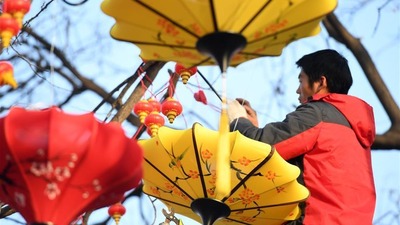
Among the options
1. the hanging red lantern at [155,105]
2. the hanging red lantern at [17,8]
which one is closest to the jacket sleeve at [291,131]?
the hanging red lantern at [155,105]

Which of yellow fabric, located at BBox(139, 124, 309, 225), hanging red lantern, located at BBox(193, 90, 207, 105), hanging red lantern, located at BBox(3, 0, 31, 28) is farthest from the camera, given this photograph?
hanging red lantern, located at BBox(193, 90, 207, 105)

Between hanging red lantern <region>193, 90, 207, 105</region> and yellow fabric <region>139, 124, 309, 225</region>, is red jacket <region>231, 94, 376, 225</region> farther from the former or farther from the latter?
hanging red lantern <region>193, 90, 207, 105</region>

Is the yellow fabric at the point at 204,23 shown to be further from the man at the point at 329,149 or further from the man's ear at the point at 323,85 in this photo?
the man's ear at the point at 323,85

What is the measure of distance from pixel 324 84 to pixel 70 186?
62.2 inches

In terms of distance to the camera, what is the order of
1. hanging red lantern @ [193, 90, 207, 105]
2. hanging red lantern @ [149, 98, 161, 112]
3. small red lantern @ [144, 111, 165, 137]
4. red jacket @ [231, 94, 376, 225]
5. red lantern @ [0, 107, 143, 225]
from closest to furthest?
red lantern @ [0, 107, 143, 225]
red jacket @ [231, 94, 376, 225]
small red lantern @ [144, 111, 165, 137]
hanging red lantern @ [149, 98, 161, 112]
hanging red lantern @ [193, 90, 207, 105]

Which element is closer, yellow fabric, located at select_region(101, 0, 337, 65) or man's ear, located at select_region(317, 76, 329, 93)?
yellow fabric, located at select_region(101, 0, 337, 65)

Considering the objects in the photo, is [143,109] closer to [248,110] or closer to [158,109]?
[158,109]

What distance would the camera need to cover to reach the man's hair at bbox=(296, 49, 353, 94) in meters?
4.39

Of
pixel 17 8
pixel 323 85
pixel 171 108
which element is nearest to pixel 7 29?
pixel 17 8

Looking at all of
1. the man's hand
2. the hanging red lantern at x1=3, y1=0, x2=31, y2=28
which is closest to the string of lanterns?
the man's hand

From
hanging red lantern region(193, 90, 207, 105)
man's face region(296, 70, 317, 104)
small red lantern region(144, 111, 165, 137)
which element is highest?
hanging red lantern region(193, 90, 207, 105)

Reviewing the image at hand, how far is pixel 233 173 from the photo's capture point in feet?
12.9

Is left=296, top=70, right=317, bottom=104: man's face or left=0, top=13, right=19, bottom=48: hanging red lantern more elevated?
left=296, top=70, right=317, bottom=104: man's face

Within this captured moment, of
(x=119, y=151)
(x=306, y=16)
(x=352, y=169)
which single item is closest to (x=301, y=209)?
(x=352, y=169)
